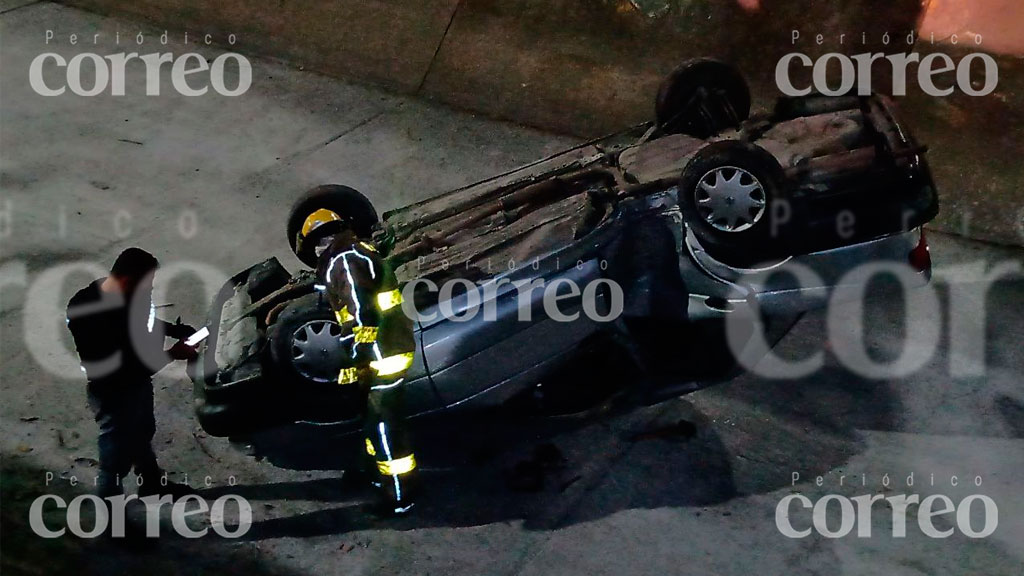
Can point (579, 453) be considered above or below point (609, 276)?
below

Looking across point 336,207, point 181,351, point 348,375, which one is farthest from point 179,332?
point 336,207

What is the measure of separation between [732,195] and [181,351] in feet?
10.3

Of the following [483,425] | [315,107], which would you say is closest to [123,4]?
[315,107]

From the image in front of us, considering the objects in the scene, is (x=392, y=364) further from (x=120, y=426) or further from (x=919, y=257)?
(x=919, y=257)

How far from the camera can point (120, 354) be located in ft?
19.7

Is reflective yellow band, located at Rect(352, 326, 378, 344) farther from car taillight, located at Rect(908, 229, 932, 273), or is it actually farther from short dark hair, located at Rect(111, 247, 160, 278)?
car taillight, located at Rect(908, 229, 932, 273)

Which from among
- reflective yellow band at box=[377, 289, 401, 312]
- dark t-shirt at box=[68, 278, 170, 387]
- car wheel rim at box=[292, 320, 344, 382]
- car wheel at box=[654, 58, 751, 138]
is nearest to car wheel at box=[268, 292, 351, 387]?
car wheel rim at box=[292, 320, 344, 382]

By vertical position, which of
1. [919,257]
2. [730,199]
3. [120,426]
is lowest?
[120,426]

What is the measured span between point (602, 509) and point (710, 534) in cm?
59

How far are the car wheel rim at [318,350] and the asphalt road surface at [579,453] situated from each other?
0.73 metres

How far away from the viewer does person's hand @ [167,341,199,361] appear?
20.7 ft

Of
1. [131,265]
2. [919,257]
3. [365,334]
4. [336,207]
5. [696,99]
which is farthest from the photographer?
[696,99]

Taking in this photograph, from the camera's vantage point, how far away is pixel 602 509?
6273 mm

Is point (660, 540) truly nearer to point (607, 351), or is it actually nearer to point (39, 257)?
point (607, 351)
